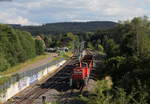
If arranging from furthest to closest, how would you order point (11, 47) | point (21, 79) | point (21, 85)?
1. point (11, 47)
2. point (21, 79)
3. point (21, 85)

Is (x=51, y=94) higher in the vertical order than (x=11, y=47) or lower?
lower

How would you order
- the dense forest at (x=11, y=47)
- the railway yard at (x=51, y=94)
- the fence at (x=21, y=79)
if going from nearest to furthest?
1. the railway yard at (x=51, y=94)
2. the fence at (x=21, y=79)
3. the dense forest at (x=11, y=47)

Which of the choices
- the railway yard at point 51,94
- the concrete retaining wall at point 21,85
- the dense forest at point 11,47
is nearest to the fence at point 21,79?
the concrete retaining wall at point 21,85

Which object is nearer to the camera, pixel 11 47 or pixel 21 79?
pixel 21 79

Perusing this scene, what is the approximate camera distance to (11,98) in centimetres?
3750

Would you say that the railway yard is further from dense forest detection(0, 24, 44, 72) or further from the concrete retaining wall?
dense forest detection(0, 24, 44, 72)

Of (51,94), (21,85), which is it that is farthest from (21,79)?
(51,94)

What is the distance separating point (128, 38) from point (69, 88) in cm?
2010

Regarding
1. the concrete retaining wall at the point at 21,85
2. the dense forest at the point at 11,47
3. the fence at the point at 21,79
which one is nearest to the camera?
the concrete retaining wall at the point at 21,85

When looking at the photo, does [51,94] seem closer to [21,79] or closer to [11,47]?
[21,79]

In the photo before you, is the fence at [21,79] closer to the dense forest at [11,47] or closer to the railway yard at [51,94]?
the railway yard at [51,94]

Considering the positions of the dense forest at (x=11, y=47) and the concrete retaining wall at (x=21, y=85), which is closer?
the concrete retaining wall at (x=21, y=85)

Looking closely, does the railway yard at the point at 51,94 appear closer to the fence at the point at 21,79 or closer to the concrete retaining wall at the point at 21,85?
the concrete retaining wall at the point at 21,85

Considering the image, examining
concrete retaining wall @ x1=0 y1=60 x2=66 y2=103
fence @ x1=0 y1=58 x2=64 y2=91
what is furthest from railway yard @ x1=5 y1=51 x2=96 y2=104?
fence @ x1=0 y1=58 x2=64 y2=91
